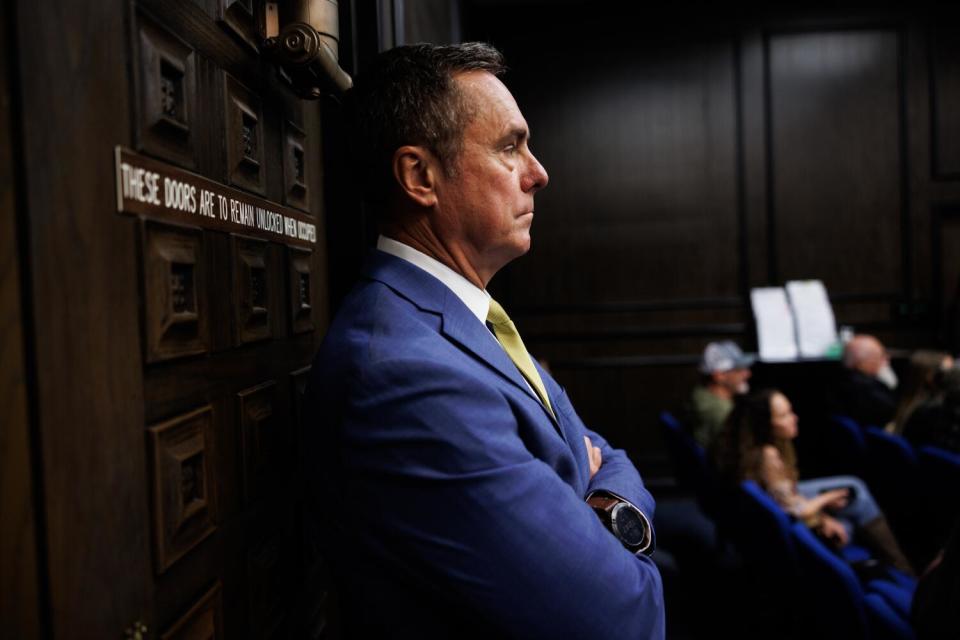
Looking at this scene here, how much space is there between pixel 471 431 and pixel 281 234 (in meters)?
0.57

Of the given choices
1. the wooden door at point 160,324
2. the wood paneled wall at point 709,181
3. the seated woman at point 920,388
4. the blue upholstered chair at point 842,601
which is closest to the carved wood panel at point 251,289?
the wooden door at point 160,324

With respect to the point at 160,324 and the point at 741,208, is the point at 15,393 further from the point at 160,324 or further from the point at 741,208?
the point at 741,208

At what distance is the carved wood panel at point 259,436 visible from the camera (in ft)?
3.54

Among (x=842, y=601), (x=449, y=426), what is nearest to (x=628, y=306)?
(x=842, y=601)

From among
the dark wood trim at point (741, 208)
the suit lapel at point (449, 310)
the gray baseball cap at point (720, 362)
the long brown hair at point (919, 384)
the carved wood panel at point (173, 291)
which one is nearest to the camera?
the carved wood panel at point (173, 291)

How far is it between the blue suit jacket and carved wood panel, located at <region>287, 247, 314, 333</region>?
1.11ft

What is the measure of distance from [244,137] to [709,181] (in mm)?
4806

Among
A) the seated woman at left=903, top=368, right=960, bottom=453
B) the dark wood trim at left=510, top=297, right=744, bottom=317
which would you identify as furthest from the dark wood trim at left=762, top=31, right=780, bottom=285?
the seated woman at left=903, top=368, right=960, bottom=453

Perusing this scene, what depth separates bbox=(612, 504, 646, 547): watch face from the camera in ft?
3.66

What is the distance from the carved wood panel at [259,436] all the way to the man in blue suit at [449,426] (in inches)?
3.6

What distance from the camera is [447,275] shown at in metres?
1.14

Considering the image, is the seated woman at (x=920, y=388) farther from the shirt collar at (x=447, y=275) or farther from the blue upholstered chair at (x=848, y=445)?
the shirt collar at (x=447, y=275)

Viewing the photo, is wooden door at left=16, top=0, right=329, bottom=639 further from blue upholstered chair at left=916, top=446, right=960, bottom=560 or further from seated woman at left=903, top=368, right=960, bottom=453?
seated woman at left=903, top=368, right=960, bottom=453

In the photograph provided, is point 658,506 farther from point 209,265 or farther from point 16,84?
point 16,84
